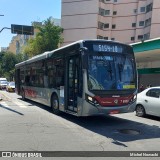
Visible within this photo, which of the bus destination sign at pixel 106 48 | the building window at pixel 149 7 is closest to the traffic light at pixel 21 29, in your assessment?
the bus destination sign at pixel 106 48

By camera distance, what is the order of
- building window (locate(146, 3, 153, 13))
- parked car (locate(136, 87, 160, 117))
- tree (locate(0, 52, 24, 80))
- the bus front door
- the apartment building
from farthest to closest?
tree (locate(0, 52, 24, 80)) < the apartment building < building window (locate(146, 3, 153, 13)) < parked car (locate(136, 87, 160, 117)) < the bus front door

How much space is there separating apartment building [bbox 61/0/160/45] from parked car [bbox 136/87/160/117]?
40823 millimetres

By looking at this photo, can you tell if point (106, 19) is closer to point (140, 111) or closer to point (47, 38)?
point (47, 38)

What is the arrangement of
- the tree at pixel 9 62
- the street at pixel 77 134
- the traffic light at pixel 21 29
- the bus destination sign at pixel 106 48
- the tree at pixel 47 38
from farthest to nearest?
the tree at pixel 9 62 → the tree at pixel 47 38 → the traffic light at pixel 21 29 → the bus destination sign at pixel 106 48 → the street at pixel 77 134

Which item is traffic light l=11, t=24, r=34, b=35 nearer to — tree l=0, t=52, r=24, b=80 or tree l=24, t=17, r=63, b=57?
tree l=24, t=17, r=63, b=57

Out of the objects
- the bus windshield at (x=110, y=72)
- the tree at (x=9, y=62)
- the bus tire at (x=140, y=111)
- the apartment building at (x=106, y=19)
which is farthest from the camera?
the tree at (x=9, y=62)

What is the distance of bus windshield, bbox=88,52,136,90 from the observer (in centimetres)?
996

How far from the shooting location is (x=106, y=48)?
34.3 ft

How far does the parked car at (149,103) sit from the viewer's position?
38.7 feet

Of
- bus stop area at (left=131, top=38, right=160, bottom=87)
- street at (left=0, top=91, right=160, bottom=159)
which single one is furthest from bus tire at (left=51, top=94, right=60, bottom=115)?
bus stop area at (left=131, top=38, right=160, bottom=87)

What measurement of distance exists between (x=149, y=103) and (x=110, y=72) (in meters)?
3.21

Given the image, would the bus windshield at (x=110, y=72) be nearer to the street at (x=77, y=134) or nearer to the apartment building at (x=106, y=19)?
the street at (x=77, y=134)

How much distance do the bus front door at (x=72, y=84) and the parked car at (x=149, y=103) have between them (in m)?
3.72

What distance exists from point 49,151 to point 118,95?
14.4 ft
